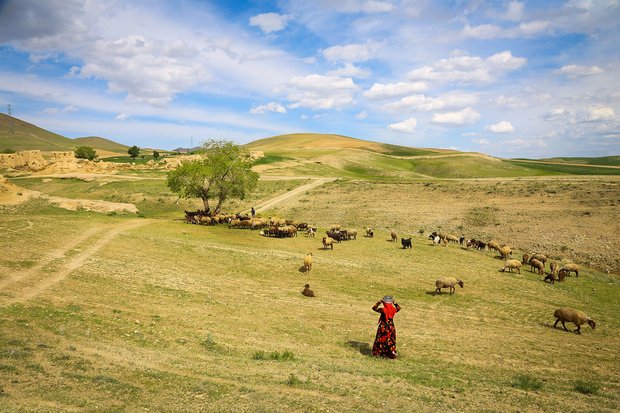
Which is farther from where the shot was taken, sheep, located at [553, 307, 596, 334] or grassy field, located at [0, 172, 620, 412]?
sheep, located at [553, 307, 596, 334]

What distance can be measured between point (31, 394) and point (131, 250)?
19978mm

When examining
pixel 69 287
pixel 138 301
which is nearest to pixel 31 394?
pixel 138 301

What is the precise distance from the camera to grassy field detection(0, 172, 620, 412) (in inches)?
436

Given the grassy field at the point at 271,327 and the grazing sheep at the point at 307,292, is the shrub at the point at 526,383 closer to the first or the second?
the grassy field at the point at 271,327

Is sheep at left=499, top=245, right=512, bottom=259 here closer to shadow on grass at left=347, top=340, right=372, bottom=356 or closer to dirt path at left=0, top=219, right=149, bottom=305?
shadow on grass at left=347, top=340, right=372, bottom=356

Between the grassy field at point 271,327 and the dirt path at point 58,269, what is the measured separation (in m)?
0.12

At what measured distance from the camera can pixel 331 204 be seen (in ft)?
215

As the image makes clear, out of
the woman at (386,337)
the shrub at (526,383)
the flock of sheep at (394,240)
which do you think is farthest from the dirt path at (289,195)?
the shrub at (526,383)

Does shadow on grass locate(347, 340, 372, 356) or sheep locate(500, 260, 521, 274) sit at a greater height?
sheep locate(500, 260, 521, 274)

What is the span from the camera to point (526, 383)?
13.1m

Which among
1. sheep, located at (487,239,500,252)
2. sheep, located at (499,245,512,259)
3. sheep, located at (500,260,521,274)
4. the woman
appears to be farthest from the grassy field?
sheep, located at (499,245,512,259)

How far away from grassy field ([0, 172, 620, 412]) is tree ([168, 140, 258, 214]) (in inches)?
379

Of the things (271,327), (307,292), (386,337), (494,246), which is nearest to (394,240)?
(494,246)

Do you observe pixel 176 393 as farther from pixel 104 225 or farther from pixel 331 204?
pixel 331 204
